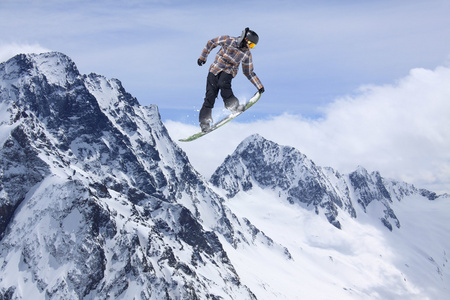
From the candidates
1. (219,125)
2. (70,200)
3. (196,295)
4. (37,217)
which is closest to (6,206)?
(37,217)

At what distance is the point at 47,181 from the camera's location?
170250 mm

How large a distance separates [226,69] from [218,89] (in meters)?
1.06

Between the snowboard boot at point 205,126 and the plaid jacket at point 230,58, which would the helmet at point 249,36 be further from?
the snowboard boot at point 205,126

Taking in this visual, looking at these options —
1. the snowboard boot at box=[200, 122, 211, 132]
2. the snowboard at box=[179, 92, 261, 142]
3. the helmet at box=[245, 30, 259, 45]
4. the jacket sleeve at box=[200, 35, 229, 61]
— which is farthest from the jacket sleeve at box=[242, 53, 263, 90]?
the snowboard boot at box=[200, 122, 211, 132]

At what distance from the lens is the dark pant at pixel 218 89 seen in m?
16.2

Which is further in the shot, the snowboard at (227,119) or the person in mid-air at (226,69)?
the snowboard at (227,119)

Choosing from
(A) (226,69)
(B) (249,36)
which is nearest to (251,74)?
(A) (226,69)

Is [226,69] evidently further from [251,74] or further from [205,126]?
[205,126]

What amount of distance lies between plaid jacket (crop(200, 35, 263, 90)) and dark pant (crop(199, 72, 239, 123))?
0.24 metres

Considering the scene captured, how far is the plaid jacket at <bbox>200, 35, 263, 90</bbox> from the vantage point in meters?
15.5

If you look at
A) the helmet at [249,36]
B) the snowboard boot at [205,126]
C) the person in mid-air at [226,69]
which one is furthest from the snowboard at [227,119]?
the helmet at [249,36]

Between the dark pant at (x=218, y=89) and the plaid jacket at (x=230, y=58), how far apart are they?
24cm

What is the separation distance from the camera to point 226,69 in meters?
16.0

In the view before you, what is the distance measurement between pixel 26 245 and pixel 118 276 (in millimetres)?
35051
